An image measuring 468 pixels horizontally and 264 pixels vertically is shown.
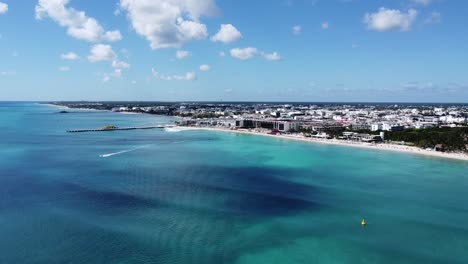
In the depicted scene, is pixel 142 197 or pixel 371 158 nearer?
pixel 142 197

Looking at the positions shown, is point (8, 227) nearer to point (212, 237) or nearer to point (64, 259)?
point (64, 259)

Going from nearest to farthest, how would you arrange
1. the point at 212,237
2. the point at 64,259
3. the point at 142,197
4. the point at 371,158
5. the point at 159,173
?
the point at 64,259
the point at 212,237
the point at 142,197
the point at 159,173
the point at 371,158

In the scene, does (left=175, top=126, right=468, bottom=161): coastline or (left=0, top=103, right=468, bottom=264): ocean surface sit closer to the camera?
(left=0, top=103, right=468, bottom=264): ocean surface

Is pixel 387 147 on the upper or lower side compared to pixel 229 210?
lower

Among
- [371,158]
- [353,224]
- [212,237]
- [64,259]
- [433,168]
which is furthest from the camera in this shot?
[371,158]

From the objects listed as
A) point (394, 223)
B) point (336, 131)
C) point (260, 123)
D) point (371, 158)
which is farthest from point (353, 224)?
point (260, 123)

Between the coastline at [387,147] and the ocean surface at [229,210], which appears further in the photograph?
the coastline at [387,147]

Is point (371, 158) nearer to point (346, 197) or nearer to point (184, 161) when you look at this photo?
point (346, 197)

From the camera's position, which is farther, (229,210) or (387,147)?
(387,147)
